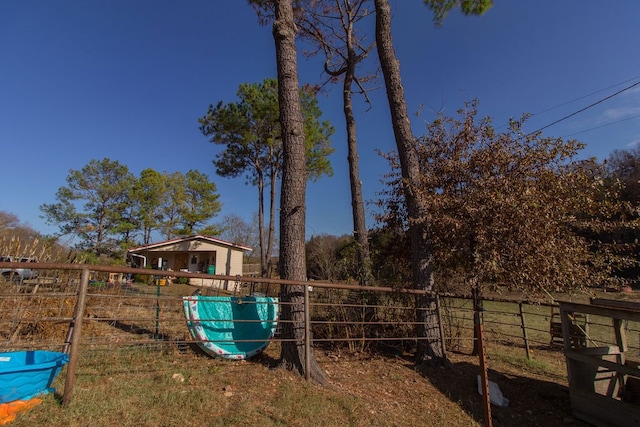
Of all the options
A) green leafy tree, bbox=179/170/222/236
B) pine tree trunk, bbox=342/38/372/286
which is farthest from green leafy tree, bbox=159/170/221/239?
pine tree trunk, bbox=342/38/372/286

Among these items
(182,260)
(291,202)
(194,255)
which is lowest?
(291,202)

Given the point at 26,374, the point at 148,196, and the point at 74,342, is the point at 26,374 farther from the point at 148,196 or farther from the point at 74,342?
the point at 148,196

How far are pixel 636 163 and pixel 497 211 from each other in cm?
3125

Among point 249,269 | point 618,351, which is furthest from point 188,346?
point 249,269

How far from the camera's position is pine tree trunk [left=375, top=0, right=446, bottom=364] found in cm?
486

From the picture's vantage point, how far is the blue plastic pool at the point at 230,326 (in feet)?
13.8

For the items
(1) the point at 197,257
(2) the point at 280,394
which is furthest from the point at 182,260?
(2) the point at 280,394

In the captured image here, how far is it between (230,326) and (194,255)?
63.8ft

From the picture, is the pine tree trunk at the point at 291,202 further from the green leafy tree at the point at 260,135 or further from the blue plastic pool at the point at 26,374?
the green leafy tree at the point at 260,135

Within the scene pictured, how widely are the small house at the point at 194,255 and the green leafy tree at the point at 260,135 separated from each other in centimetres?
443

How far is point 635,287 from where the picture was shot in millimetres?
21750

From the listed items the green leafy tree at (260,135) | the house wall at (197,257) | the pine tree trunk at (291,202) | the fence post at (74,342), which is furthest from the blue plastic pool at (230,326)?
the house wall at (197,257)

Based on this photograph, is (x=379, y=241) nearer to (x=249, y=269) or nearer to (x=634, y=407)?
(x=634, y=407)

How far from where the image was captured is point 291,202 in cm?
434
